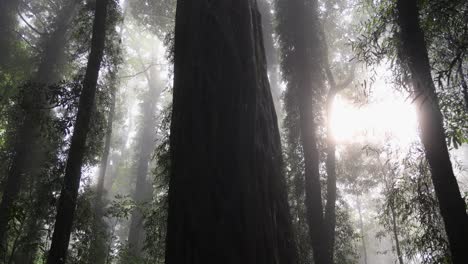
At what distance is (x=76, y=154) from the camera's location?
24.4ft

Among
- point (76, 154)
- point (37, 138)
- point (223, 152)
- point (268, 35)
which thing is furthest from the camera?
point (268, 35)

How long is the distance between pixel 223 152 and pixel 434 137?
113 inches

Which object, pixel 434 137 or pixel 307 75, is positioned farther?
pixel 307 75

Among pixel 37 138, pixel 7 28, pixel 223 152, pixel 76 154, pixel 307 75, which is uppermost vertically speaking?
pixel 7 28

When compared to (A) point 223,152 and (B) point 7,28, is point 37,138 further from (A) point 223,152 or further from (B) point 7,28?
(A) point 223,152

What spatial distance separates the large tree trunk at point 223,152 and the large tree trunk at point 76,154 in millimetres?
4391

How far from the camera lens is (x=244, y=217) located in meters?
2.97

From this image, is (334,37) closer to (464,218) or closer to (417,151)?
(417,151)

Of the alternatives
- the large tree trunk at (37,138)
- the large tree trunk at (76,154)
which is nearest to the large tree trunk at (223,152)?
the large tree trunk at (76,154)

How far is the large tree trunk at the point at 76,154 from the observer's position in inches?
266

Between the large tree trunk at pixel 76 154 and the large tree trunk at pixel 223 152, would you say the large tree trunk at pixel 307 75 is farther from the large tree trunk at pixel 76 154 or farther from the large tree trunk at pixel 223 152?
the large tree trunk at pixel 223 152

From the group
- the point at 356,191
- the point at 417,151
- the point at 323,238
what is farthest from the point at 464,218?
the point at 356,191

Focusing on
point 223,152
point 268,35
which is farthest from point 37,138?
point 223,152

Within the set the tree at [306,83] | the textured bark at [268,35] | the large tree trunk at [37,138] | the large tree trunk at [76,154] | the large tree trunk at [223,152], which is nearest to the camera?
the large tree trunk at [223,152]
